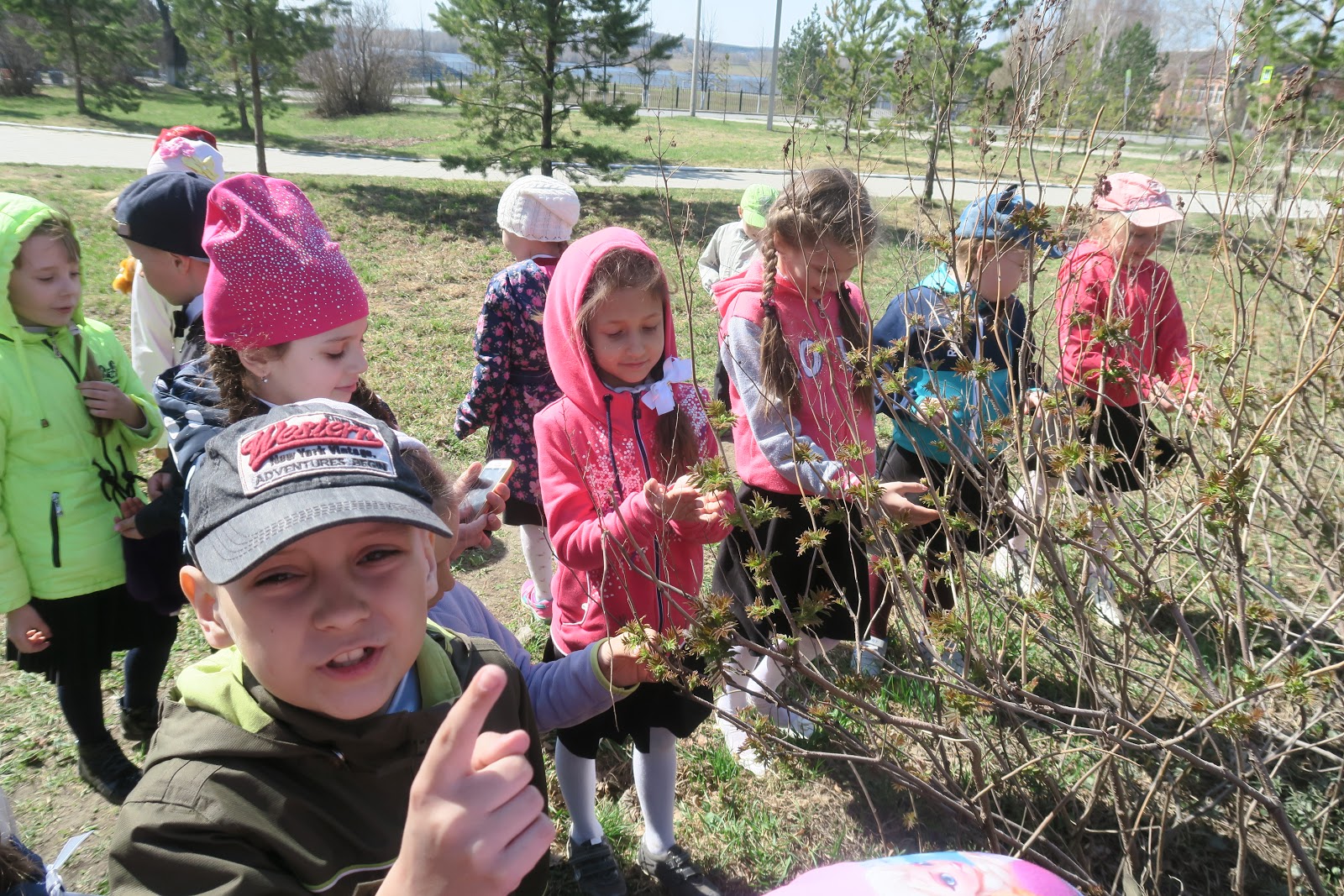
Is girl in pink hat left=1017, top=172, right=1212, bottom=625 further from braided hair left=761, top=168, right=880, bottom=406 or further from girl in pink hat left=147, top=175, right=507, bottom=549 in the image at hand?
girl in pink hat left=147, top=175, right=507, bottom=549

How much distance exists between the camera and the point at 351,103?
26.8m

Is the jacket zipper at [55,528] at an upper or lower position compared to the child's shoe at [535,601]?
upper

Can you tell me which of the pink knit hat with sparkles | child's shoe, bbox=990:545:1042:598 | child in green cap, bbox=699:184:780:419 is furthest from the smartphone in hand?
child in green cap, bbox=699:184:780:419

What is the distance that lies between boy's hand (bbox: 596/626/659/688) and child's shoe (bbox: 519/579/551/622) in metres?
1.90

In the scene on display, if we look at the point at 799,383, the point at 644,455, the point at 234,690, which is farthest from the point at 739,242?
the point at 234,690

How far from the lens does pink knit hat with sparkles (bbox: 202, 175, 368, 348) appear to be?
2045mm

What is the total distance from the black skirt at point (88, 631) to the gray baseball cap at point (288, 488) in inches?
72.4

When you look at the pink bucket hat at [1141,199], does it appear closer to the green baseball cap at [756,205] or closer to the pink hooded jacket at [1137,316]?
the pink hooded jacket at [1137,316]

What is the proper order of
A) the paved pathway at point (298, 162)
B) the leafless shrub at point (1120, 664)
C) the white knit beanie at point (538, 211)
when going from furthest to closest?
the paved pathway at point (298, 162) → the white knit beanie at point (538, 211) → the leafless shrub at point (1120, 664)

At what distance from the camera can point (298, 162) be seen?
15.3m

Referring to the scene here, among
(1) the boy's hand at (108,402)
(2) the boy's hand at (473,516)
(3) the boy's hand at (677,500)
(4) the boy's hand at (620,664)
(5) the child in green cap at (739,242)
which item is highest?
(5) the child in green cap at (739,242)

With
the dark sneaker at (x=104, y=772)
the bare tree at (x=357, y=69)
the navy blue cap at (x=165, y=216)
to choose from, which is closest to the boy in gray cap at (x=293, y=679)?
the navy blue cap at (x=165, y=216)

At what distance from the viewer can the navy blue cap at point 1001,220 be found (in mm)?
1718

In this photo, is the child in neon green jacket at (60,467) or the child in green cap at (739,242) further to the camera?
the child in green cap at (739,242)
